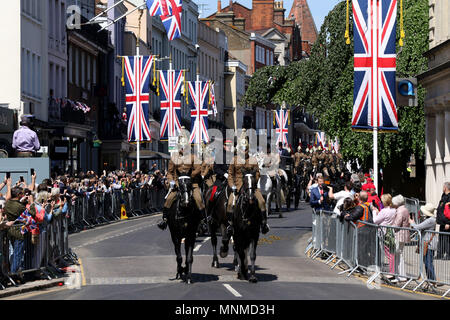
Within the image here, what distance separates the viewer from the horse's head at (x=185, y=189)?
2006 centimetres

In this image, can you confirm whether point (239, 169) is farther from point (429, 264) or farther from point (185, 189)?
point (429, 264)

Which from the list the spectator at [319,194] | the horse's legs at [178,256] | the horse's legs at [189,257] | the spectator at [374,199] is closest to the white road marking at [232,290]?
the horse's legs at [189,257]

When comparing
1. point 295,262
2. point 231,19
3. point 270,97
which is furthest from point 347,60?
point 231,19

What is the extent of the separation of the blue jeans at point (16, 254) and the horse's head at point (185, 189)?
2826 mm

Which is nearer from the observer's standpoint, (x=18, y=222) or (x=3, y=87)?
(x=18, y=222)

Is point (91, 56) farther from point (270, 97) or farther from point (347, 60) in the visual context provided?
point (347, 60)

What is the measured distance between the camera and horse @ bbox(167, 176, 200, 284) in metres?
20.1

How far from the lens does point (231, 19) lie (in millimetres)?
129250

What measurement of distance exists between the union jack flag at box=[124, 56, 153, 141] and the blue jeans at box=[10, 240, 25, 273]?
25.2m

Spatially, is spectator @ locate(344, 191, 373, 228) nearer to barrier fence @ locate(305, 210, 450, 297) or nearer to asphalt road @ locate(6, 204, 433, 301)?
barrier fence @ locate(305, 210, 450, 297)

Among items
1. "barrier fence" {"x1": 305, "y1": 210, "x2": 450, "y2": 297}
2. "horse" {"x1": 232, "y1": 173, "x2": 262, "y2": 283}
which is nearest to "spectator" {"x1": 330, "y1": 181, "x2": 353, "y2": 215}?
"barrier fence" {"x1": 305, "y1": 210, "x2": 450, "y2": 297}

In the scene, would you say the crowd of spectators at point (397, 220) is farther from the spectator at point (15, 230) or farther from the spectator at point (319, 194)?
the spectator at point (15, 230)

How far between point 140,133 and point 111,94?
832 inches
